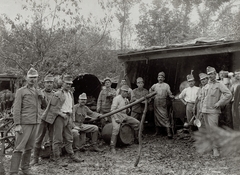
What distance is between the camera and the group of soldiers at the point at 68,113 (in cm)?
550

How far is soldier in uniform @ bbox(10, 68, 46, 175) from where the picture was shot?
5.30 metres

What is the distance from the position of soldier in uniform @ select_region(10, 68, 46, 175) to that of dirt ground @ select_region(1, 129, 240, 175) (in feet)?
2.22

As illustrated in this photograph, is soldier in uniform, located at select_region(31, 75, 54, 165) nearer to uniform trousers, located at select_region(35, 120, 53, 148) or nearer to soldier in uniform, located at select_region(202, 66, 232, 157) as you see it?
uniform trousers, located at select_region(35, 120, 53, 148)

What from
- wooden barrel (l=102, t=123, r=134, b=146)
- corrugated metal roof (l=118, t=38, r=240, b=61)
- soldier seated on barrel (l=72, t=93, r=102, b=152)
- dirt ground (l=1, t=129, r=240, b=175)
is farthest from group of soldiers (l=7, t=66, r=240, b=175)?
corrugated metal roof (l=118, t=38, r=240, b=61)

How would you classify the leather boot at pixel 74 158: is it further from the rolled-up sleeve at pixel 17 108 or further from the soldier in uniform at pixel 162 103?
the soldier in uniform at pixel 162 103

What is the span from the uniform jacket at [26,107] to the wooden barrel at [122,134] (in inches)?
133

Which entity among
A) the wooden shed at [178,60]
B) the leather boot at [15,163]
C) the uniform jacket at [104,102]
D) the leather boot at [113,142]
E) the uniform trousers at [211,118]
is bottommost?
the leather boot at [113,142]

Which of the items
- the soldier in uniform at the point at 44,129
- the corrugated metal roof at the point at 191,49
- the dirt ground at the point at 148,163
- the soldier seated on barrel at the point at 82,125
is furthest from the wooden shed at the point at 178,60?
the soldier in uniform at the point at 44,129

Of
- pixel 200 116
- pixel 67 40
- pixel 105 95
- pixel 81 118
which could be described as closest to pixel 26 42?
pixel 67 40

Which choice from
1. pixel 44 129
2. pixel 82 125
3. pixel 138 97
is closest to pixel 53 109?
pixel 44 129

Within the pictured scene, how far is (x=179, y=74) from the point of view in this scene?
13.1 m

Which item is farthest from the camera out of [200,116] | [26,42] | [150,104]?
[26,42]

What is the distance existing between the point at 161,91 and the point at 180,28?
1241cm

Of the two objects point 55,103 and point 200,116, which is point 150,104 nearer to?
point 200,116
